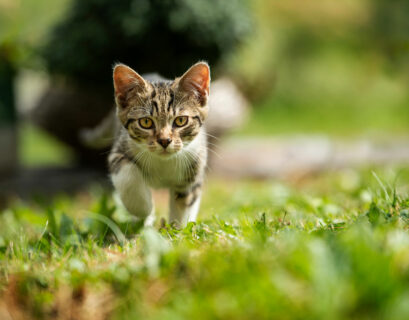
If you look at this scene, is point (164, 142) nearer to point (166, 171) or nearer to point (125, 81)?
point (166, 171)

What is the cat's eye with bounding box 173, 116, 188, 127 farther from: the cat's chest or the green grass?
the green grass

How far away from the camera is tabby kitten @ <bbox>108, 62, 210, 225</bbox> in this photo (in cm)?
235

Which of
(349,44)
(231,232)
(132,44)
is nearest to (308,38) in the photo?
(349,44)

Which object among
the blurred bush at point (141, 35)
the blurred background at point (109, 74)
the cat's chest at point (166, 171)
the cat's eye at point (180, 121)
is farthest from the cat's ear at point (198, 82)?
the blurred bush at point (141, 35)

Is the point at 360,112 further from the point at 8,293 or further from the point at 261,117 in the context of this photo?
the point at 8,293

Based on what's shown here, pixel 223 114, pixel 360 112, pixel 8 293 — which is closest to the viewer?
pixel 8 293

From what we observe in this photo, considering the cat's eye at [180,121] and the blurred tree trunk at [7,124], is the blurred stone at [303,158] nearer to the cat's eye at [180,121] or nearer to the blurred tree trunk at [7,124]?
the blurred tree trunk at [7,124]

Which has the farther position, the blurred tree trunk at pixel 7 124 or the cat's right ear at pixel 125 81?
the blurred tree trunk at pixel 7 124

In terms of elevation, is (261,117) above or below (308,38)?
below

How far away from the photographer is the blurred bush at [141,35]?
4.75m

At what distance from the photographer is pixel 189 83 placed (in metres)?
2.47

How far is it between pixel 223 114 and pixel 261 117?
5.71m

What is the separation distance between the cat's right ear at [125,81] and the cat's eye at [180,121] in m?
0.25

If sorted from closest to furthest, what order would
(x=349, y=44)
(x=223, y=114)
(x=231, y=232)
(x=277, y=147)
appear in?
(x=231, y=232) → (x=223, y=114) → (x=277, y=147) → (x=349, y=44)
